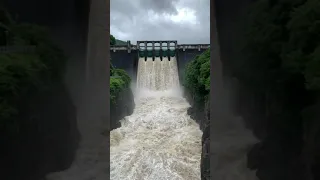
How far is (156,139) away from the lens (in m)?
15.9

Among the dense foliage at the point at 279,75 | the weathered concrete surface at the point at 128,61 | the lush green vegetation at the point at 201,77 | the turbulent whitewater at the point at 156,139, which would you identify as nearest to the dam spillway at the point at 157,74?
the turbulent whitewater at the point at 156,139

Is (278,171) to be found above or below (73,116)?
below

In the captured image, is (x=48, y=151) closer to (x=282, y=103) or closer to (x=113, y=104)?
(x=282, y=103)

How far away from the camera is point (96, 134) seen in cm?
628

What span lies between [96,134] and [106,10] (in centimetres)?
215

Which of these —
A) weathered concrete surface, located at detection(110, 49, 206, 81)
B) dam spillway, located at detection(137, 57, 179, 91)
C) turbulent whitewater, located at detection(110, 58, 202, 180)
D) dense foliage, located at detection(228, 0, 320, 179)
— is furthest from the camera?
dam spillway, located at detection(137, 57, 179, 91)

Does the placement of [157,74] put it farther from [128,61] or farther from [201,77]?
[201,77]

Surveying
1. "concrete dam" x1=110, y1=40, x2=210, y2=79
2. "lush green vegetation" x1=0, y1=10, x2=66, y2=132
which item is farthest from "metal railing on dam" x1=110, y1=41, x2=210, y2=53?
"lush green vegetation" x1=0, y1=10, x2=66, y2=132

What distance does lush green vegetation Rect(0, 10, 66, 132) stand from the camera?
16.8ft

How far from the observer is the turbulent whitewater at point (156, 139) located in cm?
1261

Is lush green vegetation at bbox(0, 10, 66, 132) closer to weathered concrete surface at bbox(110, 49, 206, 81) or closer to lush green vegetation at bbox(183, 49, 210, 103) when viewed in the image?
lush green vegetation at bbox(183, 49, 210, 103)

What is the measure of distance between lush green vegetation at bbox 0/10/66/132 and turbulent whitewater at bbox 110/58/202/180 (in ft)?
23.4

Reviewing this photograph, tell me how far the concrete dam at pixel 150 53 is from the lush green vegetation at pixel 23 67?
1884cm

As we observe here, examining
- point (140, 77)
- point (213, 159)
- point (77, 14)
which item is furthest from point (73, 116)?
point (140, 77)
